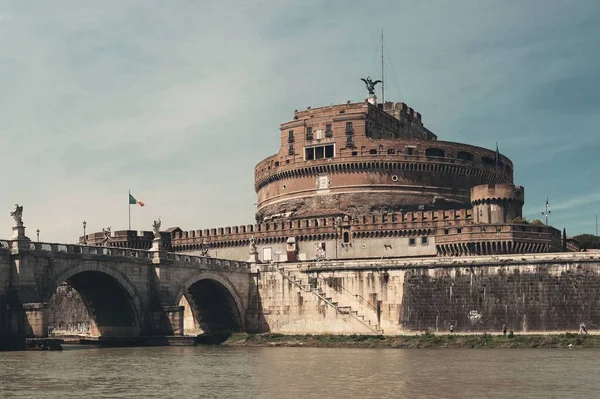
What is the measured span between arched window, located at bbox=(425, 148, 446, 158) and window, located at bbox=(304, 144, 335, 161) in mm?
9534

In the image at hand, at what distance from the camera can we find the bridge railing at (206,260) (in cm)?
7331

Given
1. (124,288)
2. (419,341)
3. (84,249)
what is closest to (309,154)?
(419,341)

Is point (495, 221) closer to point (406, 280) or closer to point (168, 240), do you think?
point (406, 280)

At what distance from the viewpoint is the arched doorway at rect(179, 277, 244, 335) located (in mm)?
79188

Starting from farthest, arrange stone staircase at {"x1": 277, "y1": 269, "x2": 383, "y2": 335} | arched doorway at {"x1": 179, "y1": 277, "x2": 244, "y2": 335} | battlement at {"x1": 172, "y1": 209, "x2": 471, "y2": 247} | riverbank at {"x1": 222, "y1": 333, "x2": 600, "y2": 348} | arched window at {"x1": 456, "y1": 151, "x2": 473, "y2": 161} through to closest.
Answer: arched window at {"x1": 456, "y1": 151, "x2": 473, "y2": 161}, battlement at {"x1": 172, "y1": 209, "x2": 471, "y2": 247}, arched doorway at {"x1": 179, "y1": 277, "x2": 244, "y2": 335}, stone staircase at {"x1": 277, "y1": 269, "x2": 383, "y2": 335}, riverbank at {"x1": 222, "y1": 333, "x2": 600, "y2": 348}

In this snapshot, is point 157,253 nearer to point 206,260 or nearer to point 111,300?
point 111,300

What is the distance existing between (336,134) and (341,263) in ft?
80.2

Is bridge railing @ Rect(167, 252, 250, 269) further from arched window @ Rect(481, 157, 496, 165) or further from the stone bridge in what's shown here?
arched window @ Rect(481, 157, 496, 165)

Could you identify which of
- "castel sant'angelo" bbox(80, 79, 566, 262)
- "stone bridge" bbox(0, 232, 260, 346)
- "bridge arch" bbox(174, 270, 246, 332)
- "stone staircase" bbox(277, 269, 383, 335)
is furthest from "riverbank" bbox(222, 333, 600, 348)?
"castel sant'angelo" bbox(80, 79, 566, 262)

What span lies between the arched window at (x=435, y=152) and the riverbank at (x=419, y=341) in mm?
30523

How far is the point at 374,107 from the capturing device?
331 ft

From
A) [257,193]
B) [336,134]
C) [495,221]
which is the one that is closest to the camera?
[495,221]

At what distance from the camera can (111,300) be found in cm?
6975

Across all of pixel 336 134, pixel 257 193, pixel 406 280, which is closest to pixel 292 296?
pixel 406 280
